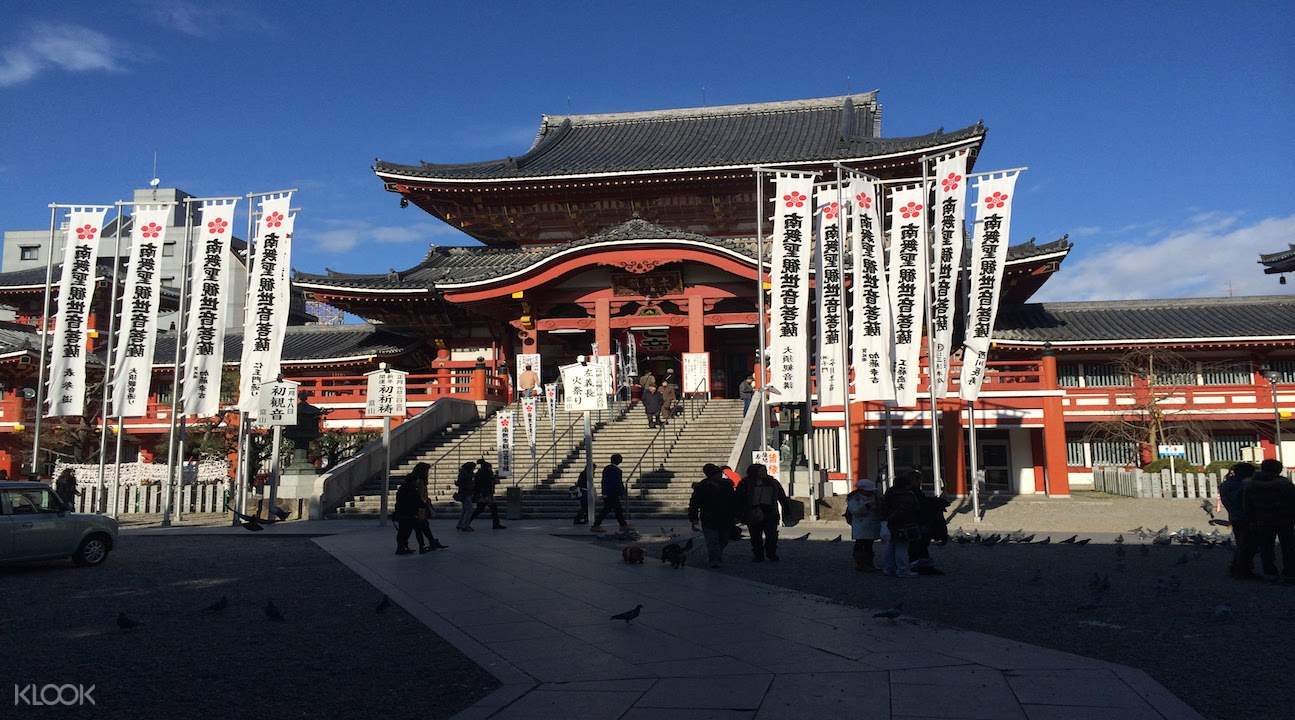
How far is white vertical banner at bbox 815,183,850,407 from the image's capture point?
18.7 m

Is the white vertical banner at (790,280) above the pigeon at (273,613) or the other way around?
above

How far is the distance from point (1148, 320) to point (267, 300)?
2589 cm

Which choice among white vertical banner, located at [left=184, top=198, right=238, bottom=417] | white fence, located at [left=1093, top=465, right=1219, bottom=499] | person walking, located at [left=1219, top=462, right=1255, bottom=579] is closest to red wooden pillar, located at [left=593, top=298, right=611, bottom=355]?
white vertical banner, located at [left=184, top=198, right=238, bottom=417]

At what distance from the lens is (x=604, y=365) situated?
20078mm

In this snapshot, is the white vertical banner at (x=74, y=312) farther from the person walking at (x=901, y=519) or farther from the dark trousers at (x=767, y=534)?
the person walking at (x=901, y=519)

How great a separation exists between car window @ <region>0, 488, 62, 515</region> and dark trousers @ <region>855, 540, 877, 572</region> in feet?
34.9

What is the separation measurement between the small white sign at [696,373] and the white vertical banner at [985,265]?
8.08 meters

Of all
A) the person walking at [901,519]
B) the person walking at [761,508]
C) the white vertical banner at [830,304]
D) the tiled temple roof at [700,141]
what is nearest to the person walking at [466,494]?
the person walking at [761,508]

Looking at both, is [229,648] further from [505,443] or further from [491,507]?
[505,443]

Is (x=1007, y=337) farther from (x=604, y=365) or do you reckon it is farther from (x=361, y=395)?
(x=361, y=395)

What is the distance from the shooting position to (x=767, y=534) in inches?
488

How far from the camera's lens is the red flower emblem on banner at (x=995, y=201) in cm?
1836

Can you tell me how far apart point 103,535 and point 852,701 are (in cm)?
1143

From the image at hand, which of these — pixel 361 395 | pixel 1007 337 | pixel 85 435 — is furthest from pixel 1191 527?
pixel 85 435
